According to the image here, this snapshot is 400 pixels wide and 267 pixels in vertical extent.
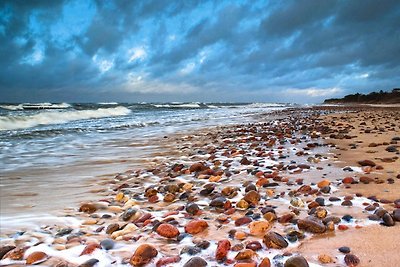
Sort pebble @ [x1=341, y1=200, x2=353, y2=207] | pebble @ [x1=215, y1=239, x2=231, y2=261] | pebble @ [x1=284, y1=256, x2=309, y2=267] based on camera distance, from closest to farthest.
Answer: pebble @ [x1=284, y1=256, x2=309, y2=267]
pebble @ [x1=215, y1=239, x2=231, y2=261]
pebble @ [x1=341, y1=200, x2=353, y2=207]

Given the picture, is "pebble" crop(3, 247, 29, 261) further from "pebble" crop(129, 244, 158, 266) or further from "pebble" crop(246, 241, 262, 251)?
"pebble" crop(246, 241, 262, 251)

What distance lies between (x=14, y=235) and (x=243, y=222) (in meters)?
1.77

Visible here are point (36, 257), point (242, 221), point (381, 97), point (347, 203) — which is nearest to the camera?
point (36, 257)

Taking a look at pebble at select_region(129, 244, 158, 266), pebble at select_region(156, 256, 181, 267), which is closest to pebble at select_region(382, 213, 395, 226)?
pebble at select_region(156, 256, 181, 267)

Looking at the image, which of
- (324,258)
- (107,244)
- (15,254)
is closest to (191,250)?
(107,244)

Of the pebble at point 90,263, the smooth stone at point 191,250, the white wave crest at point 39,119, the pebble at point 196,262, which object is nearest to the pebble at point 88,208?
the pebble at point 90,263

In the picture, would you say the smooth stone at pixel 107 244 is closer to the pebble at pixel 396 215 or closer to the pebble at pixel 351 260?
the pebble at pixel 351 260

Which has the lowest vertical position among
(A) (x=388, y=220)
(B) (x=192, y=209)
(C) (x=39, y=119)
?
(C) (x=39, y=119)

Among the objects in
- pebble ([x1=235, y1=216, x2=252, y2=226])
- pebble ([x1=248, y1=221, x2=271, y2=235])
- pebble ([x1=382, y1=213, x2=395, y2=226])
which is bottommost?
pebble ([x1=235, y1=216, x2=252, y2=226])

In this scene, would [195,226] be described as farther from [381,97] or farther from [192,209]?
[381,97]

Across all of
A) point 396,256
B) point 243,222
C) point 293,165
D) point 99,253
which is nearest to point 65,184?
point 99,253

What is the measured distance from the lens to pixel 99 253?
6.45 feet

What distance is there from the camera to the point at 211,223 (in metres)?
2.40

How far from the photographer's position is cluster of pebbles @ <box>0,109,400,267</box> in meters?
1.84
